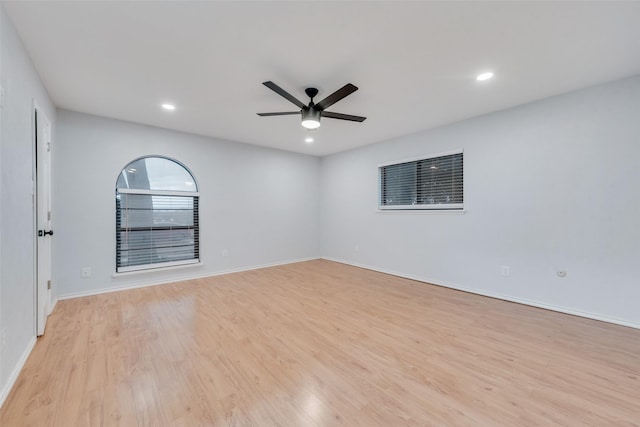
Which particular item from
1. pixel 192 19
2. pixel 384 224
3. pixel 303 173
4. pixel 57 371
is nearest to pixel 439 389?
pixel 57 371

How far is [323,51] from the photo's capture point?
7.10 ft

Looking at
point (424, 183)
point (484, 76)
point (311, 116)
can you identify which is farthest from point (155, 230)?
point (484, 76)

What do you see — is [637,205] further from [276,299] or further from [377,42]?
[276,299]

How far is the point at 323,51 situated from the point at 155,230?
3755 millimetres

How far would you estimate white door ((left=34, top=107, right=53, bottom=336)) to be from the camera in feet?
7.75

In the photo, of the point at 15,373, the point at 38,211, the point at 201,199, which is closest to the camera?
the point at 15,373

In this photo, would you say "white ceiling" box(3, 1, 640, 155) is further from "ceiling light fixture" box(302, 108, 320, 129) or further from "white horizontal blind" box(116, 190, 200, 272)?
"white horizontal blind" box(116, 190, 200, 272)

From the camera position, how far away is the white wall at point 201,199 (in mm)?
3439

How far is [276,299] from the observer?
11.1ft

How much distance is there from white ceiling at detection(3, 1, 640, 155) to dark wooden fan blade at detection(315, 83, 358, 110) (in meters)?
0.22

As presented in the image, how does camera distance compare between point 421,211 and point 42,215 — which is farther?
point 421,211

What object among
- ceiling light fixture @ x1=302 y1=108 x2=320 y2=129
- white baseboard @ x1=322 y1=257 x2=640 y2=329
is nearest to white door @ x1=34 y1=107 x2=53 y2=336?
ceiling light fixture @ x1=302 y1=108 x2=320 y2=129

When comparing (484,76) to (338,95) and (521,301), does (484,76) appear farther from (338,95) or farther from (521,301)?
(521,301)

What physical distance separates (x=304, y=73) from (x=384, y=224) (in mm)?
3188
